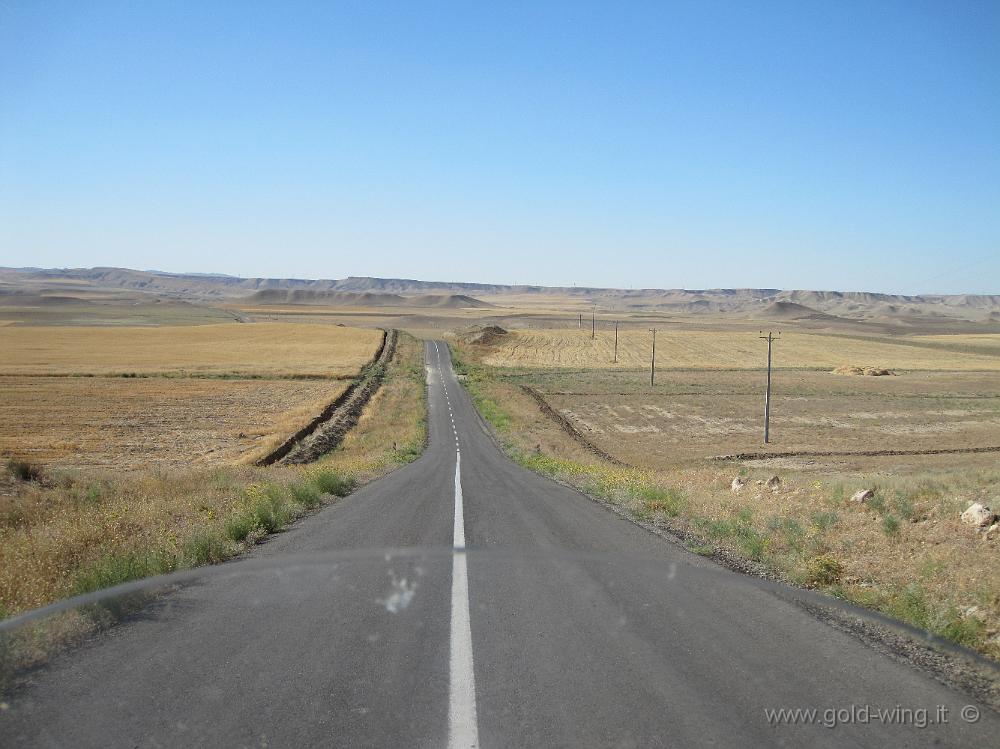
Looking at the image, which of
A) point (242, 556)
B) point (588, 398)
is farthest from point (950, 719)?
point (588, 398)

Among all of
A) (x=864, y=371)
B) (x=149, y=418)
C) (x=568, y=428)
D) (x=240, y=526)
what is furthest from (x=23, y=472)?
(x=864, y=371)

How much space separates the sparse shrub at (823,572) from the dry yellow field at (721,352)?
86397 mm

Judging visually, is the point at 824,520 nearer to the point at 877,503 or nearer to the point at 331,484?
the point at 877,503

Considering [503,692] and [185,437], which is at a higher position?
[503,692]

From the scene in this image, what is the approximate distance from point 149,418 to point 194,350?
5441cm

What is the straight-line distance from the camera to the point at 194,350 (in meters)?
92.9

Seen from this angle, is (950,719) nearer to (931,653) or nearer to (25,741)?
(931,653)

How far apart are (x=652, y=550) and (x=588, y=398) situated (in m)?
54.1

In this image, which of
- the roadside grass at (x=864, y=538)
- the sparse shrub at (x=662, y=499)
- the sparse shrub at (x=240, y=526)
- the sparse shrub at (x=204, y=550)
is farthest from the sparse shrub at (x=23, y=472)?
the sparse shrub at (x=662, y=499)

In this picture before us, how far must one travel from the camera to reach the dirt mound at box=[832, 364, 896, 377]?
8506cm

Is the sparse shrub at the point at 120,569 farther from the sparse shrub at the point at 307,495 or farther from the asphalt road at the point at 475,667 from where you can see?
the sparse shrub at the point at 307,495

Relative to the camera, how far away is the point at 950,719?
5.04 m

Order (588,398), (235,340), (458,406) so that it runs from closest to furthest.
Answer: (458,406), (588,398), (235,340)

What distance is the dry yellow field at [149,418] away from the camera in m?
32.3
